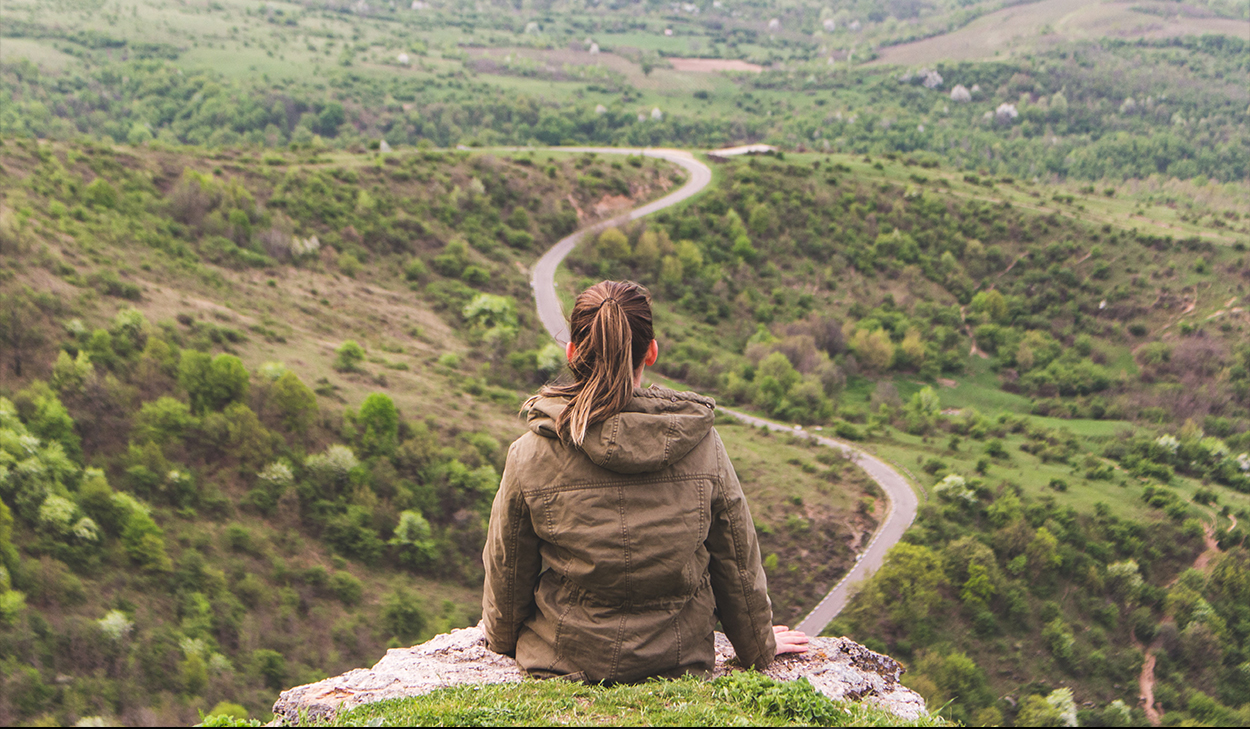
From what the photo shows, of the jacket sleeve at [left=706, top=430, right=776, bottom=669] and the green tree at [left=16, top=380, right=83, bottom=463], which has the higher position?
the jacket sleeve at [left=706, top=430, right=776, bottom=669]

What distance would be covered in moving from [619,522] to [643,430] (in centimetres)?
66

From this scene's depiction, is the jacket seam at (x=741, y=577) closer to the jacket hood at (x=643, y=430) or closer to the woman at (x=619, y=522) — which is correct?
the woman at (x=619, y=522)

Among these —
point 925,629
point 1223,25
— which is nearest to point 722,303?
point 925,629

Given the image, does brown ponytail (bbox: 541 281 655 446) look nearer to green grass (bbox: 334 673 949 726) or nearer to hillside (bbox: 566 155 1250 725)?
green grass (bbox: 334 673 949 726)

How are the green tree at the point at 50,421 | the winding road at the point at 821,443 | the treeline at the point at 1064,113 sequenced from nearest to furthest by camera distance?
the green tree at the point at 50,421 < the winding road at the point at 821,443 < the treeline at the point at 1064,113

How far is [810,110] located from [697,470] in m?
160

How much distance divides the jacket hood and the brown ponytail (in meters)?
0.07

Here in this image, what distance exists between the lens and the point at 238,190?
50031mm

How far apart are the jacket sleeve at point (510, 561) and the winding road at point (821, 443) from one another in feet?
3.89

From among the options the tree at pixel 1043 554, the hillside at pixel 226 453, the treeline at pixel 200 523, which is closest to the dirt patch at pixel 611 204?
the hillside at pixel 226 453

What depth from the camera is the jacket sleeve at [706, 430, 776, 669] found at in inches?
195

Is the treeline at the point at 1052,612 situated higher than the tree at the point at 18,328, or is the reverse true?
the tree at the point at 18,328

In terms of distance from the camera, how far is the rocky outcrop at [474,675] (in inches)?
229

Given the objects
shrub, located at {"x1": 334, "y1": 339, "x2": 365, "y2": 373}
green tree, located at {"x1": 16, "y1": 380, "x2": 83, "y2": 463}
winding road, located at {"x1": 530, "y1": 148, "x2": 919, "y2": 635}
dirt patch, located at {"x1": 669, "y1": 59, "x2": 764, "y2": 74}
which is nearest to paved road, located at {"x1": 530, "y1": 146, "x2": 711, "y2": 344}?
winding road, located at {"x1": 530, "y1": 148, "x2": 919, "y2": 635}
